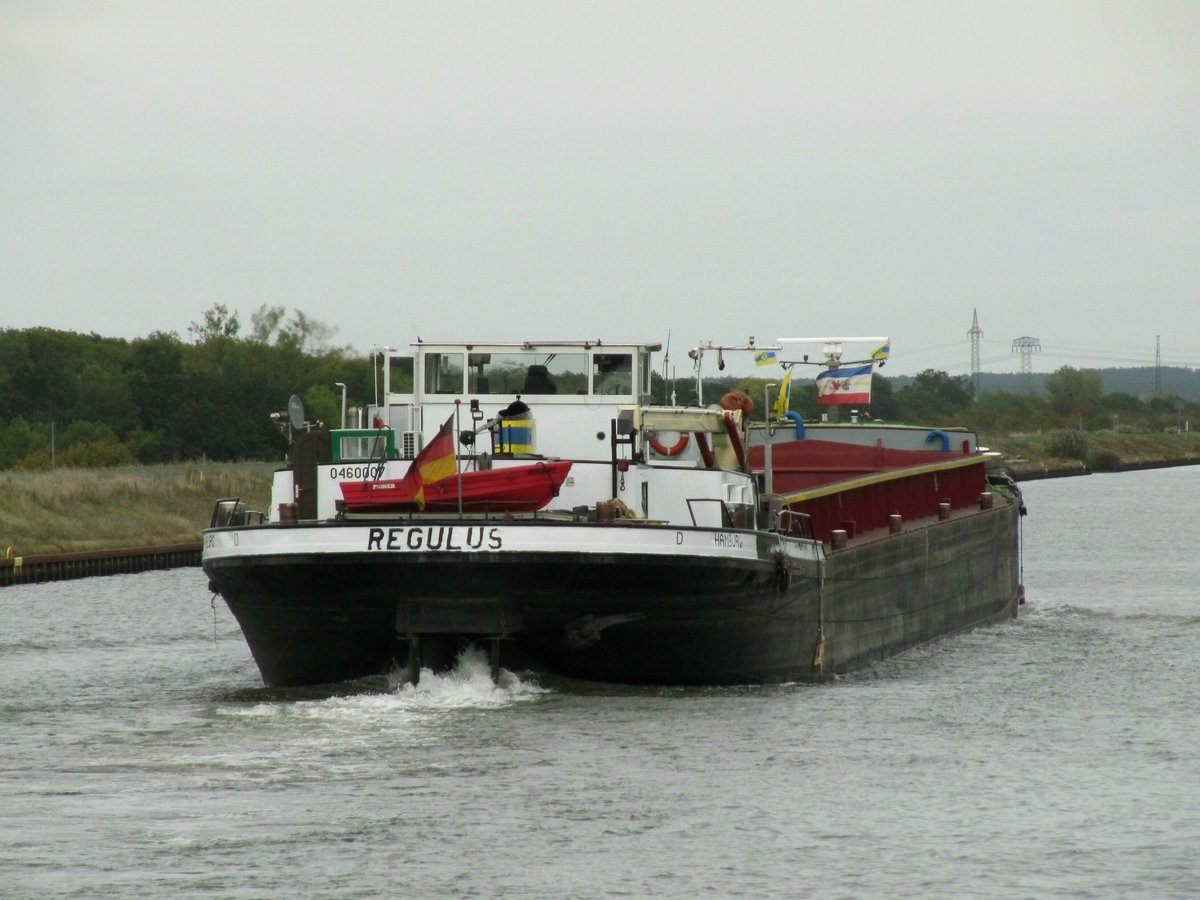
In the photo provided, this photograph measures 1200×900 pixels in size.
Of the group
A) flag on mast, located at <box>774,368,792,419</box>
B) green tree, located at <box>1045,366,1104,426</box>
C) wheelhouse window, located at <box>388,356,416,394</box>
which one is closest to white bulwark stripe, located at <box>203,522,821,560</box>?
wheelhouse window, located at <box>388,356,416,394</box>

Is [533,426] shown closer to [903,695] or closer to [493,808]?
[903,695]

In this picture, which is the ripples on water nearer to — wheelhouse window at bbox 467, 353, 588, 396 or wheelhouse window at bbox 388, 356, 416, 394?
wheelhouse window at bbox 467, 353, 588, 396

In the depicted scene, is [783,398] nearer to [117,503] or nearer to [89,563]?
[89,563]

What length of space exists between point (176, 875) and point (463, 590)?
5770 millimetres

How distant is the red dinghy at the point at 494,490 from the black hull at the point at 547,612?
2.27ft

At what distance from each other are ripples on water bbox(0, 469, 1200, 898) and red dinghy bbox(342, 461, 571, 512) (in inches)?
67.1

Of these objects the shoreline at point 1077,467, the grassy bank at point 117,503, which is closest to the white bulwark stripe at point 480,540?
the grassy bank at point 117,503

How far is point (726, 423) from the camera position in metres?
20.4

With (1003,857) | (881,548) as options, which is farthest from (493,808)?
(881,548)

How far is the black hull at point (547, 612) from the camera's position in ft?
57.7

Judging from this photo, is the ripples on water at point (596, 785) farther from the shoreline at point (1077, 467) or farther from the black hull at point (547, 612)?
the shoreline at point (1077, 467)

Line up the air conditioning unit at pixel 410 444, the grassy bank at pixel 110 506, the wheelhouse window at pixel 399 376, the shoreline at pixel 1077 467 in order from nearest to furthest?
the air conditioning unit at pixel 410 444 < the wheelhouse window at pixel 399 376 < the grassy bank at pixel 110 506 < the shoreline at pixel 1077 467

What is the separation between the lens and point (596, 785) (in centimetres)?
1502

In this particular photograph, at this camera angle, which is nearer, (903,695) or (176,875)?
(176,875)
